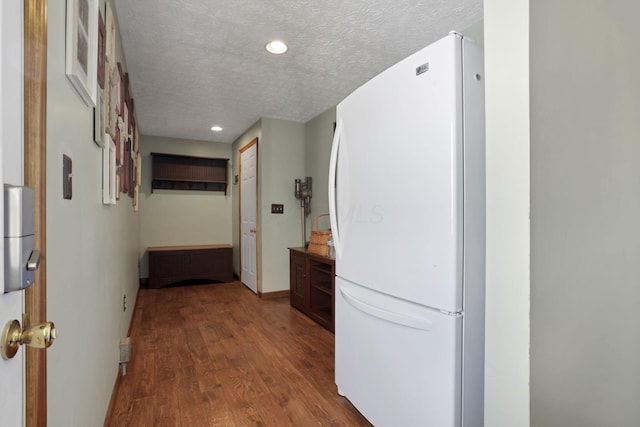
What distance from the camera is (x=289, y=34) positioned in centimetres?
216

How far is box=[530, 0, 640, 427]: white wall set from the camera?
2.74 feet

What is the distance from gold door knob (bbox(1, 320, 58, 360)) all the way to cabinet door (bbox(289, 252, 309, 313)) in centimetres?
296

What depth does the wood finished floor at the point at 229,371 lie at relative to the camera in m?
1.77

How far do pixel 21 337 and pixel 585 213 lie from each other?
127 cm

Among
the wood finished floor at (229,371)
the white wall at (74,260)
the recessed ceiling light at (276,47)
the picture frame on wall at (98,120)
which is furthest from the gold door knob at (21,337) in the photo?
the recessed ceiling light at (276,47)

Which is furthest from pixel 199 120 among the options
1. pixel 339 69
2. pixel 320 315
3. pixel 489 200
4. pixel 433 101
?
pixel 489 200

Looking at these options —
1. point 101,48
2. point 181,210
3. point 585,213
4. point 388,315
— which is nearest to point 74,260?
point 101,48

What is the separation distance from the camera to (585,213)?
0.85m

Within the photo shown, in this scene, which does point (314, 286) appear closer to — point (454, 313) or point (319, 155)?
point (319, 155)

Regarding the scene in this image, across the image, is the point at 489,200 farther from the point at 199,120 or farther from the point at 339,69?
the point at 199,120

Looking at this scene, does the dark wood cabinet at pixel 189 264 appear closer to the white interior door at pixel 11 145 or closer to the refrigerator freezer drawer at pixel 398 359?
the refrigerator freezer drawer at pixel 398 359

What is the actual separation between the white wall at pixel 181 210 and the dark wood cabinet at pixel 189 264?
255mm

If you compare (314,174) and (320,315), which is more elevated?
(314,174)

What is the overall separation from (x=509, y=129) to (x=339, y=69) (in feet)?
6.78
